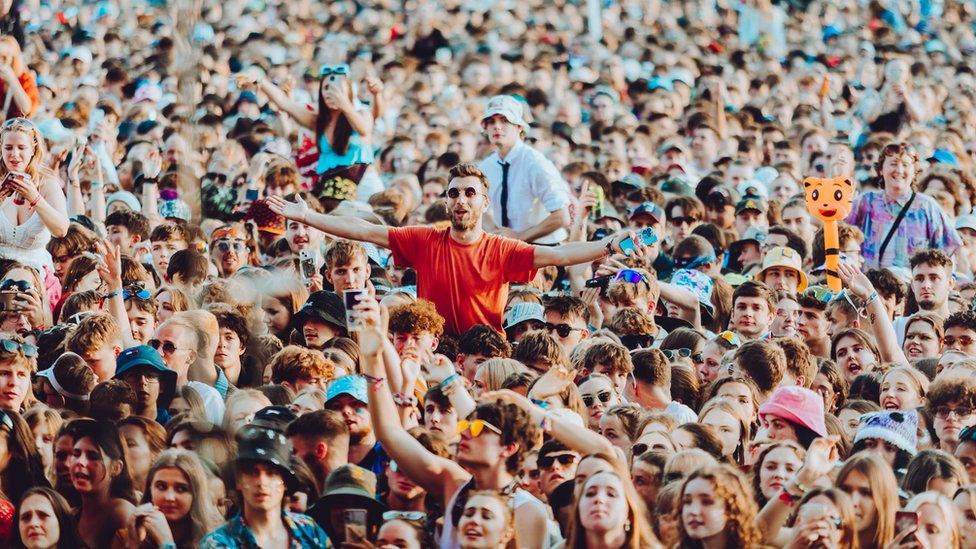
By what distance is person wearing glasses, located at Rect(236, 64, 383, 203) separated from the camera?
14.7 metres

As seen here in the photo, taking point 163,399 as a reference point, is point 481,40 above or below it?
below

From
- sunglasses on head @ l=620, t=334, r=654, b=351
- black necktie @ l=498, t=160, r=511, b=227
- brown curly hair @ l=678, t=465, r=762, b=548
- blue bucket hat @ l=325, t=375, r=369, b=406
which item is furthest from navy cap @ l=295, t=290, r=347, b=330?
brown curly hair @ l=678, t=465, r=762, b=548

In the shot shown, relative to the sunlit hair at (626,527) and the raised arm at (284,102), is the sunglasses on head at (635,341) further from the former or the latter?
the raised arm at (284,102)

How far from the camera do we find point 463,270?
10.9m

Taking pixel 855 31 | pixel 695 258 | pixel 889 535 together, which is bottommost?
pixel 855 31

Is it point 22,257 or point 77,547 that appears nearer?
point 77,547

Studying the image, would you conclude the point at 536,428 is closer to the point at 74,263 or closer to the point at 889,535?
the point at 889,535

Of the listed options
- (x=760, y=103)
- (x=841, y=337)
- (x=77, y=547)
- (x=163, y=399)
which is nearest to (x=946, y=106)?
(x=760, y=103)

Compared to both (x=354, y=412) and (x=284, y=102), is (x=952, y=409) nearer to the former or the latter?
(x=354, y=412)

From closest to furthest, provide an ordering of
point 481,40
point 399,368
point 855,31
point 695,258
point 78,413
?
point 399,368, point 78,413, point 695,258, point 481,40, point 855,31

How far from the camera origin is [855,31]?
1134 inches

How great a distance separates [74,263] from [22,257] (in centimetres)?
29

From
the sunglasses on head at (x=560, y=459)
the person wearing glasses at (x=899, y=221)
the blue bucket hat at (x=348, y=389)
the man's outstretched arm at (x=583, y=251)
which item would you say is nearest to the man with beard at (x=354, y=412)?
the blue bucket hat at (x=348, y=389)

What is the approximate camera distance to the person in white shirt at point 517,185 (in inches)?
499
